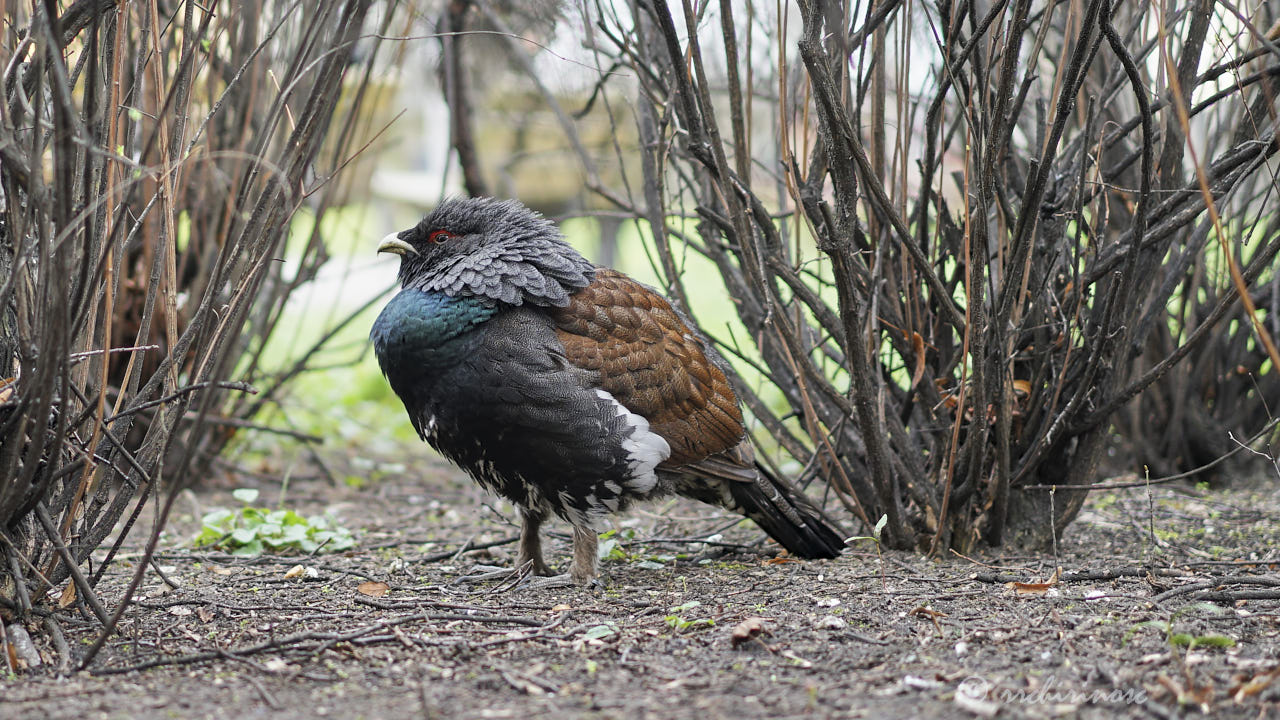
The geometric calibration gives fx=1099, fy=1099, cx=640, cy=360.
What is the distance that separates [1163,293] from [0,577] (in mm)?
3558

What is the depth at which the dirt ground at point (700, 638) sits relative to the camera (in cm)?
236

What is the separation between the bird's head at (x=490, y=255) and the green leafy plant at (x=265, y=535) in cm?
111

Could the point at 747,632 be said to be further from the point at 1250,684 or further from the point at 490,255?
the point at 490,255

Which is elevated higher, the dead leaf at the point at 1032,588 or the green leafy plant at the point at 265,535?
the dead leaf at the point at 1032,588

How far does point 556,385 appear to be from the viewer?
3.57m

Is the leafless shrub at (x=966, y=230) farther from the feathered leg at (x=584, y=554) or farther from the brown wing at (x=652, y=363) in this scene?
the feathered leg at (x=584, y=554)

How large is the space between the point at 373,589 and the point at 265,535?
885 mm

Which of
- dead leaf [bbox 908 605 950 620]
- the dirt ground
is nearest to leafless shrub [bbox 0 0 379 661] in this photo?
the dirt ground

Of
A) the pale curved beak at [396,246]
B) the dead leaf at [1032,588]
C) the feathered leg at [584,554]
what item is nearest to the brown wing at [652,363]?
the feathered leg at [584,554]

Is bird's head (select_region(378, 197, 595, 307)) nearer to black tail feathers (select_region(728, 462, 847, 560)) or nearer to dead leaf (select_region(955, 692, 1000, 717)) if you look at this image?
black tail feathers (select_region(728, 462, 847, 560))

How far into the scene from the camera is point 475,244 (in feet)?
13.1

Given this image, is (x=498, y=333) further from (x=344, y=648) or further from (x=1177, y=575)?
(x=1177, y=575)

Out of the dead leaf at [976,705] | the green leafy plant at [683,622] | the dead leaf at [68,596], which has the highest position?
the dead leaf at [976,705]

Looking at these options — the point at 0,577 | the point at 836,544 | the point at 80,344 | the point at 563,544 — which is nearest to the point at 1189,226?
the point at 836,544
